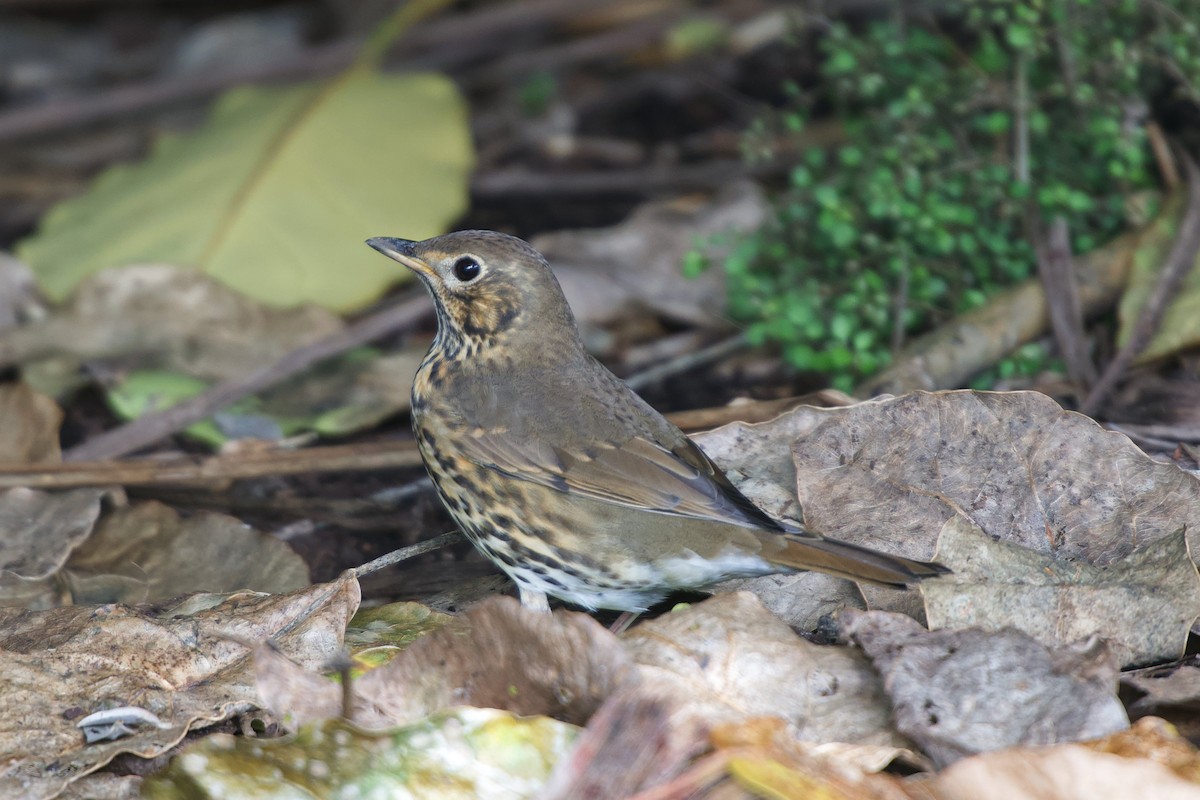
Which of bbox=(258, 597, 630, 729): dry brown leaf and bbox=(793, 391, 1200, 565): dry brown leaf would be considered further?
bbox=(793, 391, 1200, 565): dry brown leaf

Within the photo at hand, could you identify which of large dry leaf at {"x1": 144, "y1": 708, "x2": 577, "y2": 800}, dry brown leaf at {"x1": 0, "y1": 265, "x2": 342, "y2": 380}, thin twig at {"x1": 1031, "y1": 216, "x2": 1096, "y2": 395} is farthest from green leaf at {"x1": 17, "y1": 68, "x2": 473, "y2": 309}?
large dry leaf at {"x1": 144, "y1": 708, "x2": 577, "y2": 800}

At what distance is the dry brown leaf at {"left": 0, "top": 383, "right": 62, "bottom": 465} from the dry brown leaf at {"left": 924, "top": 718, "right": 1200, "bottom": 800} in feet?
9.14

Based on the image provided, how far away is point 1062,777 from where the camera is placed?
2.27 m

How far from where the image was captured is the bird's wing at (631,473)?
310 centimetres

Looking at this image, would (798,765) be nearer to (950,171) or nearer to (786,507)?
(786,507)

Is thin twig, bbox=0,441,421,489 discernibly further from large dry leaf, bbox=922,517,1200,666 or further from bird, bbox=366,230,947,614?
large dry leaf, bbox=922,517,1200,666

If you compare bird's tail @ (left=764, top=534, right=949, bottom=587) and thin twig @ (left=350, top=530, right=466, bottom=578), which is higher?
bird's tail @ (left=764, top=534, right=949, bottom=587)

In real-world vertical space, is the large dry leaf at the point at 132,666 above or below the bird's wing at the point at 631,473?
below

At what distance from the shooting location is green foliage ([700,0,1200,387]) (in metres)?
4.10

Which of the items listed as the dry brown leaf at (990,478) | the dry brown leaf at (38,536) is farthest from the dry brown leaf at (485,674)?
the dry brown leaf at (38,536)

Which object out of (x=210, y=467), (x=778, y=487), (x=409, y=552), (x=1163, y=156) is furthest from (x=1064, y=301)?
(x=210, y=467)

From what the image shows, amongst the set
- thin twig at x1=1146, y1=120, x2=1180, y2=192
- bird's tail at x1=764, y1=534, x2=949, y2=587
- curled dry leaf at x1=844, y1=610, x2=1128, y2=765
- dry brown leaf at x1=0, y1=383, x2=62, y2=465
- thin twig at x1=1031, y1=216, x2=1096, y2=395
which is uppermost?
thin twig at x1=1146, y1=120, x2=1180, y2=192

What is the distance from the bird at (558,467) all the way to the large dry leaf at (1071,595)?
4.7 inches

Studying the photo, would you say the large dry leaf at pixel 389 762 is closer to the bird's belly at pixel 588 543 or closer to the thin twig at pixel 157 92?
the bird's belly at pixel 588 543
